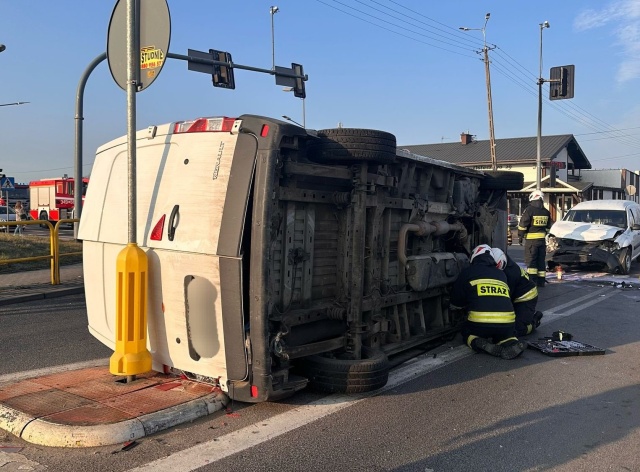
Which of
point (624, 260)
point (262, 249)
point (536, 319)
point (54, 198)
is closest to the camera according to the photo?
point (262, 249)

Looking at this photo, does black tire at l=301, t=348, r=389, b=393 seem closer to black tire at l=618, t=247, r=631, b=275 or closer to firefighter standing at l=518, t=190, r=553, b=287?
firefighter standing at l=518, t=190, r=553, b=287

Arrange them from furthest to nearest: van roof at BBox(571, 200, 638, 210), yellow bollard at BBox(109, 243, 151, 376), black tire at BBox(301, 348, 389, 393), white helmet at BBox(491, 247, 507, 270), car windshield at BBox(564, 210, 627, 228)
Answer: van roof at BBox(571, 200, 638, 210) → car windshield at BBox(564, 210, 627, 228) → white helmet at BBox(491, 247, 507, 270) → black tire at BBox(301, 348, 389, 393) → yellow bollard at BBox(109, 243, 151, 376)

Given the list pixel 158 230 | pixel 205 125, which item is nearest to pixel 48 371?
pixel 158 230

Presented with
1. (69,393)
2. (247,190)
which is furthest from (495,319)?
(69,393)

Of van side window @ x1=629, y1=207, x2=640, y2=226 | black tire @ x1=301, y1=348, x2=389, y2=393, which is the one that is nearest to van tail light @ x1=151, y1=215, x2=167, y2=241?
black tire @ x1=301, y1=348, x2=389, y2=393

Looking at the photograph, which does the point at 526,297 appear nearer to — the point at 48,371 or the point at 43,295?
the point at 48,371

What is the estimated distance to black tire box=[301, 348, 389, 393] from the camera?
4613mm

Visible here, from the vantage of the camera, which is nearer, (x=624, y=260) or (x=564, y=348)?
(x=564, y=348)

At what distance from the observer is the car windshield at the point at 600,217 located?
627 inches

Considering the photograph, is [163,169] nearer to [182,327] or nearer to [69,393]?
[182,327]

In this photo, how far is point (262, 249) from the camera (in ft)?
13.1

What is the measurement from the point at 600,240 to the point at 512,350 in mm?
10034

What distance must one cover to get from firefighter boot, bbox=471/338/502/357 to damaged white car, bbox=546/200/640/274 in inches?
379

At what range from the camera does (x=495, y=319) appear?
614 cm
